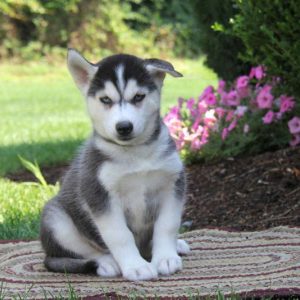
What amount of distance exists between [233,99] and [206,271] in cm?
316

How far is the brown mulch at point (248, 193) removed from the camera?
16.9 feet

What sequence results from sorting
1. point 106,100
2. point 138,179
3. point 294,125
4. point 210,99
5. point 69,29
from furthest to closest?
point 69,29 < point 210,99 < point 294,125 < point 138,179 < point 106,100

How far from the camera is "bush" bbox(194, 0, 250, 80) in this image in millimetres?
7020

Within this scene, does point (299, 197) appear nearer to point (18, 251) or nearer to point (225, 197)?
point (225, 197)

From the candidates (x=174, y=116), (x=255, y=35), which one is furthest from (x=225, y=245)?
(x=174, y=116)

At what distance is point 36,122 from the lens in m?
11.7

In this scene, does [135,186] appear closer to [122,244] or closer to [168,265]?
[122,244]

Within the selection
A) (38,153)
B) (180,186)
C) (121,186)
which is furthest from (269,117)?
(38,153)

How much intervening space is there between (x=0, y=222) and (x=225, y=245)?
6.15 feet

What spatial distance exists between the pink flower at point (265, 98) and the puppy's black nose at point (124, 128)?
287cm

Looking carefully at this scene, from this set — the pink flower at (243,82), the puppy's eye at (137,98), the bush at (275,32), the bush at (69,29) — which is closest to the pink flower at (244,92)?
the pink flower at (243,82)

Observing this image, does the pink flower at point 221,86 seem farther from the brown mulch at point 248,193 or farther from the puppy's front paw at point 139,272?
the puppy's front paw at point 139,272

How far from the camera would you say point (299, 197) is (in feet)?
17.2

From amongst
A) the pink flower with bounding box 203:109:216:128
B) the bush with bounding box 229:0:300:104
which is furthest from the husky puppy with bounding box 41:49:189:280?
the pink flower with bounding box 203:109:216:128
